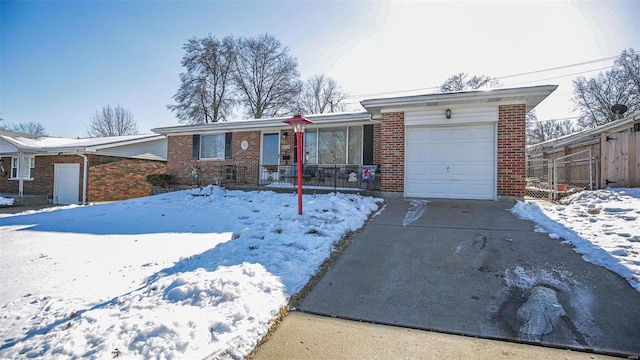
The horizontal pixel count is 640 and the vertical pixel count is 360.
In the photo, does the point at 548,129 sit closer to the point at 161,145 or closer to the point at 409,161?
the point at 409,161

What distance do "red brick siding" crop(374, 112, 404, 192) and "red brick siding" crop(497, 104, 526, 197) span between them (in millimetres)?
2449

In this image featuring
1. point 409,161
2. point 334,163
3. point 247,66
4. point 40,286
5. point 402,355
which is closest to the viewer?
point 402,355

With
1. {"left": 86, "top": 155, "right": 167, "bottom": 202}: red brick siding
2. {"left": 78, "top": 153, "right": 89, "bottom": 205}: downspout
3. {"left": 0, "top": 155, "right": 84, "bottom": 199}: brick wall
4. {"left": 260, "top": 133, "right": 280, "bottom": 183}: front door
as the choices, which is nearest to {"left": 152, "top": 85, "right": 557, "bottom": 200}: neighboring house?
{"left": 260, "top": 133, "right": 280, "bottom": 183}: front door

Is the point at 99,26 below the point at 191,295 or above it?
above

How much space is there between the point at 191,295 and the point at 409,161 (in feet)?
22.4

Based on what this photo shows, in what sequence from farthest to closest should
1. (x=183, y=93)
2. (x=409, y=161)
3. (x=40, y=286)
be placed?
(x=183, y=93), (x=409, y=161), (x=40, y=286)

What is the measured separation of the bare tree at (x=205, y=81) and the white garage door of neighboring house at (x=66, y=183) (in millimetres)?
10283

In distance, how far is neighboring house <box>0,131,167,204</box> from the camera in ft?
51.7

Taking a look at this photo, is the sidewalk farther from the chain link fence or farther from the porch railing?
the chain link fence

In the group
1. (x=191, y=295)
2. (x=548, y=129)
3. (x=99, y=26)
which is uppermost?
(x=548, y=129)

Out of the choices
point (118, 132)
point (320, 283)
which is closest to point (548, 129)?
point (320, 283)

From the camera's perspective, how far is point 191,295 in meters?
2.92

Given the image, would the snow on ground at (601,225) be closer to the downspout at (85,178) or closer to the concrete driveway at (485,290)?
the concrete driveway at (485,290)

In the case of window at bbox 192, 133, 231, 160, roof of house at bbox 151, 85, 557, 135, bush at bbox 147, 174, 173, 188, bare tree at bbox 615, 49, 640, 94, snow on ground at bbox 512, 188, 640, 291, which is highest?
bare tree at bbox 615, 49, 640, 94
